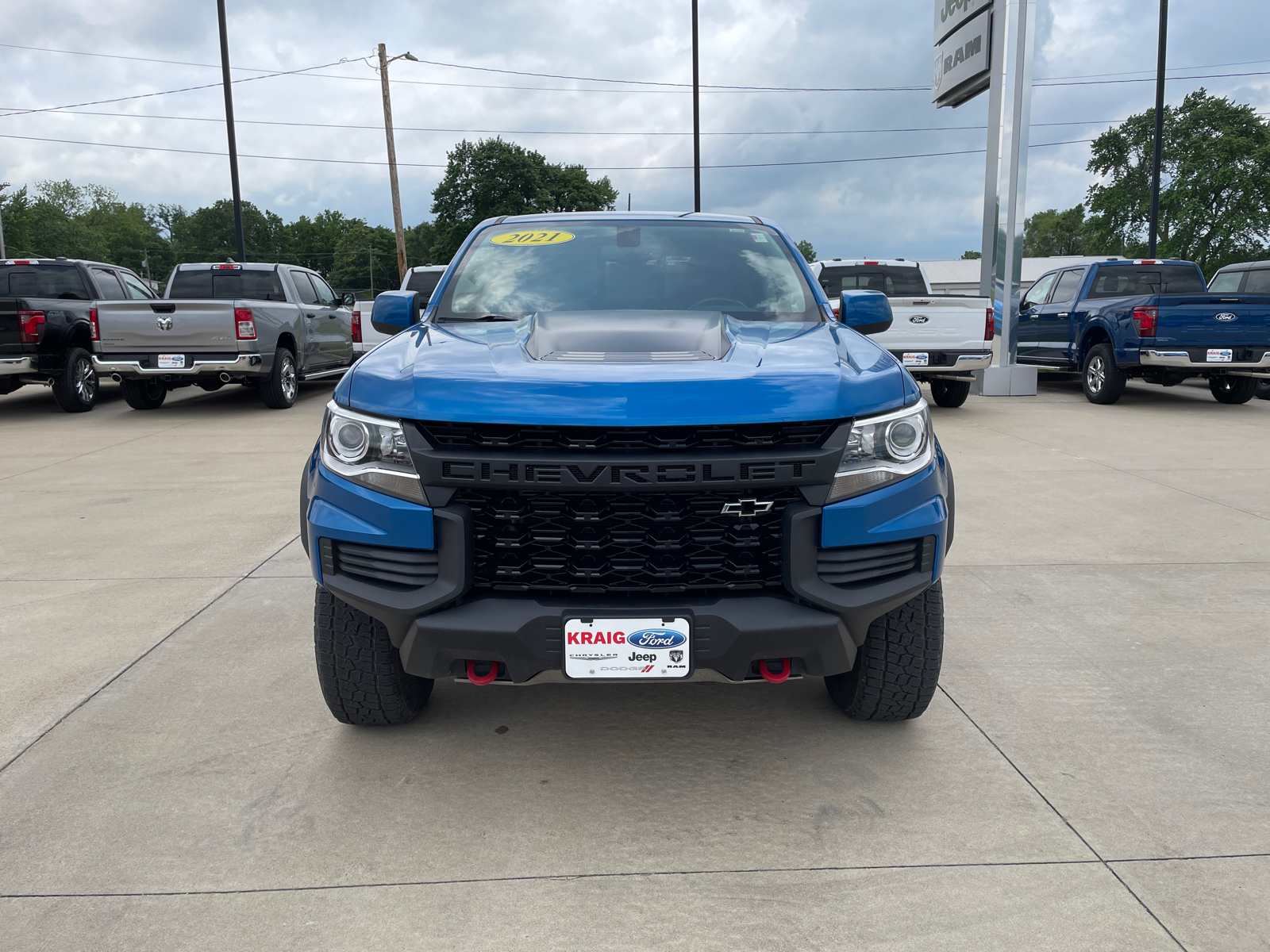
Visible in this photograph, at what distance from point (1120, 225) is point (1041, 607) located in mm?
62405

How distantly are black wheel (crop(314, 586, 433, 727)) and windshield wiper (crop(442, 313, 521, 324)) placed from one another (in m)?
1.15

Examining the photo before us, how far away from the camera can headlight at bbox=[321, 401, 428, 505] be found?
8.32 ft

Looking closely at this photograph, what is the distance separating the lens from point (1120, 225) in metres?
58.6

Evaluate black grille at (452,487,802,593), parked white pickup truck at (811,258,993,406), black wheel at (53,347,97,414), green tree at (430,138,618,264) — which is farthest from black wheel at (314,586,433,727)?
green tree at (430,138,618,264)

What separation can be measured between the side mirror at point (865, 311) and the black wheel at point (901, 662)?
4.66ft

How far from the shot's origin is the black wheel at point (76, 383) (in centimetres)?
1202

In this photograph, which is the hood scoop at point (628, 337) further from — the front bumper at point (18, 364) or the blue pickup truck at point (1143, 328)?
the front bumper at point (18, 364)

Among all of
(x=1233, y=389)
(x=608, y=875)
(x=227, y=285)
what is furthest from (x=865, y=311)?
(x=227, y=285)

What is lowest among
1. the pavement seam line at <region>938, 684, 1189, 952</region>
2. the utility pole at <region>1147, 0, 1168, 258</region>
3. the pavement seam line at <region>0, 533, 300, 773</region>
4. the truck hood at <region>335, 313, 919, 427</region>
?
the pavement seam line at <region>938, 684, 1189, 952</region>

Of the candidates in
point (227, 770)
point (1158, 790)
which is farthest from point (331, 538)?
point (1158, 790)

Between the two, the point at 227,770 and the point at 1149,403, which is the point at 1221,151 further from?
the point at 227,770

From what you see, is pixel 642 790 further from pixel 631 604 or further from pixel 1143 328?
pixel 1143 328

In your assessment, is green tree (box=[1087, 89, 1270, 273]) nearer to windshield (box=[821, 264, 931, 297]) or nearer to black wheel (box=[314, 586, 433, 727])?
windshield (box=[821, 264, 931, 297])

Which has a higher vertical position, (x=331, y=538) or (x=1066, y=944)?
(x=331, y=538)
